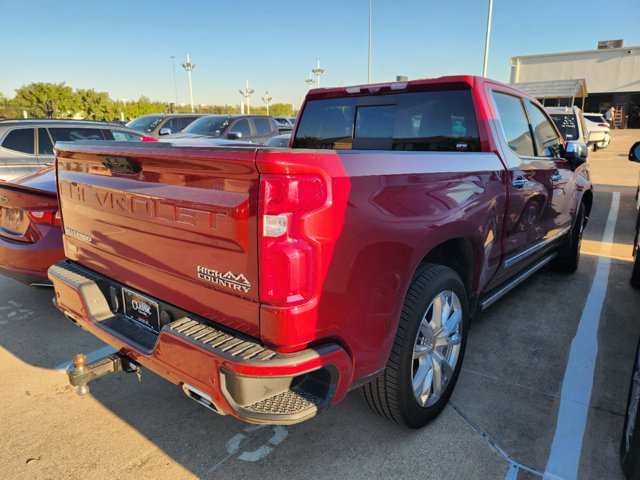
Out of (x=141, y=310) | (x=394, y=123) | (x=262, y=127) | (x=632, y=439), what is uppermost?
(x=394, y=123)

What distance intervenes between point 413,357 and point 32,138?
24.9ft

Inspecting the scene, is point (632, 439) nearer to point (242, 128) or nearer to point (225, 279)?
point (225, 279)

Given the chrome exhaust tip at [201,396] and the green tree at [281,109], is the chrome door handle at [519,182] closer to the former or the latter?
the chrome exhaust tip at [201,396]

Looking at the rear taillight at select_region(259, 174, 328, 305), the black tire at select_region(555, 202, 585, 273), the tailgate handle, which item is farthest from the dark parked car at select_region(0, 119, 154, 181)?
the black tire at select_region(555, 202, 585, 273)

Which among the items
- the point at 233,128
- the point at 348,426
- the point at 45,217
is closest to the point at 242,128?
the point at 233,128

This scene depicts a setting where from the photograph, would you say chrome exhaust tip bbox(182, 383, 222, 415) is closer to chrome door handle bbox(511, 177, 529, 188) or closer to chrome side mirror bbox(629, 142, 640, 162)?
chrome door handle bbox(511, 177, 529, 188)

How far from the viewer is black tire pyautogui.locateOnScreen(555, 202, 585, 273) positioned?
5.19m

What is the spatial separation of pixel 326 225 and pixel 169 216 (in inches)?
29.4

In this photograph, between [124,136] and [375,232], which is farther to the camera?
[124,136]

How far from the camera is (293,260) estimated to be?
5.58 ft

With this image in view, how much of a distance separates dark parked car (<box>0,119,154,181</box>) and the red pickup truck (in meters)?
5.60

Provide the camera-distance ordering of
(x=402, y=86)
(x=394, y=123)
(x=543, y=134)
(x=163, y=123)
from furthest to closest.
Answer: (x=163, y=123) < (x=543, y=134) < (x=394, y=123) < (x=402, y=86)

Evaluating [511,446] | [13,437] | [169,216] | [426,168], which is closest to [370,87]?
[426,168]

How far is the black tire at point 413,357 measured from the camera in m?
2.31
